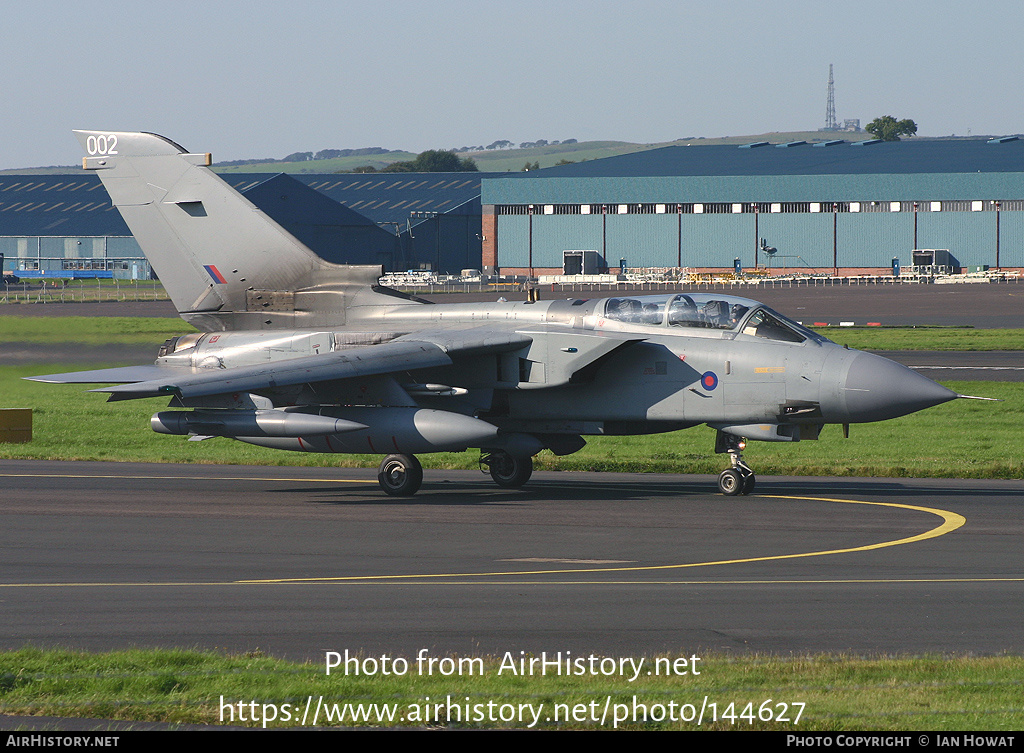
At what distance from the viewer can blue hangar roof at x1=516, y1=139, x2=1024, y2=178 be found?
112 metres

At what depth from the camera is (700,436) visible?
95.1ft

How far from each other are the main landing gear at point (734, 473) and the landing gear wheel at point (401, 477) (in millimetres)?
5116

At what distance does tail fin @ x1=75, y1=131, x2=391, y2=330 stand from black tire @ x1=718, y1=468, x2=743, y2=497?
7649mm

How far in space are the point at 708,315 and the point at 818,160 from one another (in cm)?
10520

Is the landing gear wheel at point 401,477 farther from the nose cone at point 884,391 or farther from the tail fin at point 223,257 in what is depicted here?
the nose cone at point 884,391

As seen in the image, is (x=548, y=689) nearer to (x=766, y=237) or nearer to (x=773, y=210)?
(x=766, y=237)

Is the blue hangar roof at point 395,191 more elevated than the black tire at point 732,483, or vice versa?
the blue hangar roof at point 395,191

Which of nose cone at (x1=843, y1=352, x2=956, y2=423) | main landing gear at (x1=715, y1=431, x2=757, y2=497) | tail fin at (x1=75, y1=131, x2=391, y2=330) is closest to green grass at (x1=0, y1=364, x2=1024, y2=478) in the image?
main landing gear at (x1=715, y1=431, x2=757, y2=497)

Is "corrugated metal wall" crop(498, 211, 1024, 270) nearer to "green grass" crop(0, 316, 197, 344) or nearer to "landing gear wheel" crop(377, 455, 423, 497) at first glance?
"green grass" crop(0, 316, 197, 344)

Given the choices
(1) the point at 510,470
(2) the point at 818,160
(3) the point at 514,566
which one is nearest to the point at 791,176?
(2) the point at 818,160

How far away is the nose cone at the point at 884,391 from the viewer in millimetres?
18109

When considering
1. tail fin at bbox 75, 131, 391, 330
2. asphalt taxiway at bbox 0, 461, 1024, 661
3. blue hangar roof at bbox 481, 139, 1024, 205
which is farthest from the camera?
blue hangar roof at bbox 481, 139, 1024, 205

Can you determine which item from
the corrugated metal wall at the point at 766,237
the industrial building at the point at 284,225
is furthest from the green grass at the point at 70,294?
the corrugated metal wall at the point at 766,237

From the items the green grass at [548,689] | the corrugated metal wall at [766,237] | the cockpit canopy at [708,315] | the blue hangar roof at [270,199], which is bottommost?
the green grass at [548,689]
